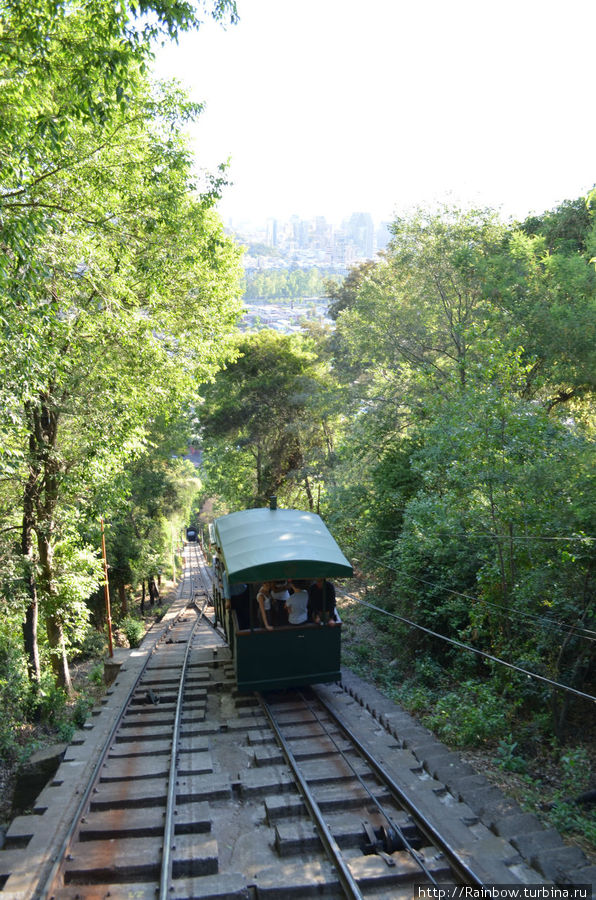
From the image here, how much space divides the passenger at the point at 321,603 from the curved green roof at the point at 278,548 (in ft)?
1.59

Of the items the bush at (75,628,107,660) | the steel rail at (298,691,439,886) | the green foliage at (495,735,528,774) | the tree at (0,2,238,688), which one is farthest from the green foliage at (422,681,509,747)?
the bush at (75,628,107,660)

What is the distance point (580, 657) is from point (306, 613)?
436 cm

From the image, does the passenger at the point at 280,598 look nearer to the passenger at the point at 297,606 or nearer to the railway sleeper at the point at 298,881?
the passenger at the point at 297,606

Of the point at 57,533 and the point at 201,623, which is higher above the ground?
the point at 57,533

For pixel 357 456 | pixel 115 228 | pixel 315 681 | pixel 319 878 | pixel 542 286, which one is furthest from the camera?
pixel 357 456

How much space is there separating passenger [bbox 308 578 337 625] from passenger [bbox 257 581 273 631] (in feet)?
2.39

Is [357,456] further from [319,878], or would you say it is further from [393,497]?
[319,878]

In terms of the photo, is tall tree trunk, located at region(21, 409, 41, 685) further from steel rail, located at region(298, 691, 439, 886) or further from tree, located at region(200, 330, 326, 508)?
tree, located at region(200, 330, 326, 508)

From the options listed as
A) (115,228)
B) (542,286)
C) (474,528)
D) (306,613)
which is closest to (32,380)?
(115,228)

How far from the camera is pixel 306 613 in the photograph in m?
10.6

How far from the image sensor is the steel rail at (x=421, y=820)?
5.50 metres

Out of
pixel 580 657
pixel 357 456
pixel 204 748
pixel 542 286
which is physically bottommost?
pixel 204 748

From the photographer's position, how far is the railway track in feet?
18.4

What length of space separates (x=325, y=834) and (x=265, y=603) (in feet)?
15.3
